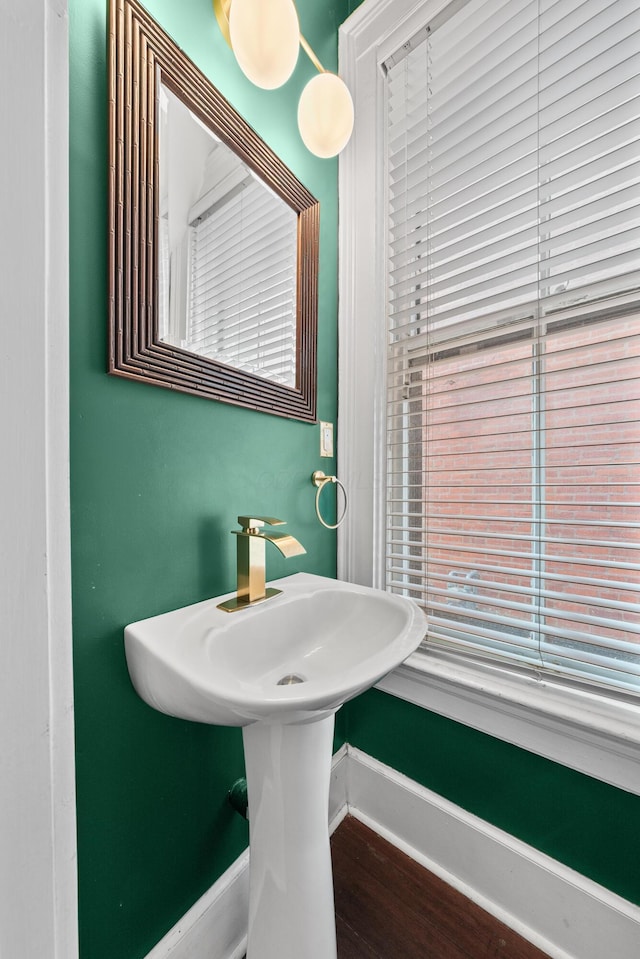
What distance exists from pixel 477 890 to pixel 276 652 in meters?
0.82

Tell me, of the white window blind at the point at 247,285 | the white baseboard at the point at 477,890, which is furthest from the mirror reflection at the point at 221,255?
the white baseboard at the point at 477,890

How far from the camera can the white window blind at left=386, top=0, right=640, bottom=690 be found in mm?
813

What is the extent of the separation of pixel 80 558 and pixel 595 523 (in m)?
0.99

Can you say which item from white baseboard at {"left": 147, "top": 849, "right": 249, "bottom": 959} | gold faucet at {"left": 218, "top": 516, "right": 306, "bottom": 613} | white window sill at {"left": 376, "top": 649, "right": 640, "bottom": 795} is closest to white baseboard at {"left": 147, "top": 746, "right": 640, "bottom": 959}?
white baseboard at {"left": 147, "top": 849, "right": 249, "bottom": 959}

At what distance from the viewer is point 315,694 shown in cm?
48

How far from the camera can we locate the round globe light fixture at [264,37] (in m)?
0.72

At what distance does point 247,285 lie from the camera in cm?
94

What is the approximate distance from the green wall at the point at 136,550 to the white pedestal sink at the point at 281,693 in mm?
77

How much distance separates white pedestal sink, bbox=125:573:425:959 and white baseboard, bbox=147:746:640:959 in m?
0.13

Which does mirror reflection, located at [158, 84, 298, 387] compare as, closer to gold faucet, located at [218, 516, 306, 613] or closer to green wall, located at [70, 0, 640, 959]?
green wall, located at [70, 0, 640, 959]

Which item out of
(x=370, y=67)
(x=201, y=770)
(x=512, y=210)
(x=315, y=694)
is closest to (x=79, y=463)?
(x=315, y=694)

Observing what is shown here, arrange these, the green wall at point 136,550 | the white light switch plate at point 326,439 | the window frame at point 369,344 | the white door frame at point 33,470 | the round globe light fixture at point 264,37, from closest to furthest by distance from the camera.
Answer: the white door frame at point 33,470
the green wall at point 136,550
the round globe light fixture at point 264,37
the window frame at point 369,344
the white light switch plate at point 326,439

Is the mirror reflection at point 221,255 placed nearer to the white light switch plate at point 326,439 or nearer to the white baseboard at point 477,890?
the white light switch plate at point 326,439

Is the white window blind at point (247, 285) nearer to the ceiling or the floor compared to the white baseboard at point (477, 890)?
nearer to the ceiling
